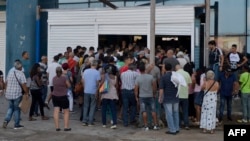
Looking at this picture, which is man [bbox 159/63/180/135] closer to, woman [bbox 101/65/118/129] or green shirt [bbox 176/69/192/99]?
green shirt [bbox 176/69/192/99]

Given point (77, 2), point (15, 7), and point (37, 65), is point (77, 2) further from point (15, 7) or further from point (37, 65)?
point (37, 65)

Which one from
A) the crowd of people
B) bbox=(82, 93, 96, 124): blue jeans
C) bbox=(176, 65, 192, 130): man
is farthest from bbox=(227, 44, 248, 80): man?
bbox=(82, 93, 96, 124): blue jeans

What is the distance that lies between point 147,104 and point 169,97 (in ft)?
2.84

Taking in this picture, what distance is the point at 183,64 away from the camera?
1402cm

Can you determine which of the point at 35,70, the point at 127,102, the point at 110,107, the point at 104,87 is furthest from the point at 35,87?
the point at 127,102

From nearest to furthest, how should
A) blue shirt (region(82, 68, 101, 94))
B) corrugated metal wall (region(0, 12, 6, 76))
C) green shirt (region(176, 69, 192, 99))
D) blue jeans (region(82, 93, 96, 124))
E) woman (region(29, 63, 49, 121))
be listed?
green shirt (region(176, 69, 192, 99)) < blue shirt (region(82, 68, 101, 94)) < blue jeans (region(82, 93, 96, 124)) < woman (region(29, 63, 49, 121)) < corrugated metal wall (region(0, 12, 6, 76))

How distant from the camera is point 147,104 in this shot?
12898 millimetres

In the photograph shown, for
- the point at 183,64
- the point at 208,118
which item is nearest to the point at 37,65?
the point at 183,64

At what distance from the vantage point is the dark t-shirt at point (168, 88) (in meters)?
12.2

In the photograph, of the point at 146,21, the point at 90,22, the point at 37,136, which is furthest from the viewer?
the point at 90,22

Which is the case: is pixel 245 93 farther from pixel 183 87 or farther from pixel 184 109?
pixel 183 87

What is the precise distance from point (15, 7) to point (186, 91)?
10294mm

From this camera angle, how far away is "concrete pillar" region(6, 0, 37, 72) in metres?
20.2

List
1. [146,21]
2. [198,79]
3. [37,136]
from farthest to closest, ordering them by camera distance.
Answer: [146,21], [198,79], [37,136]
